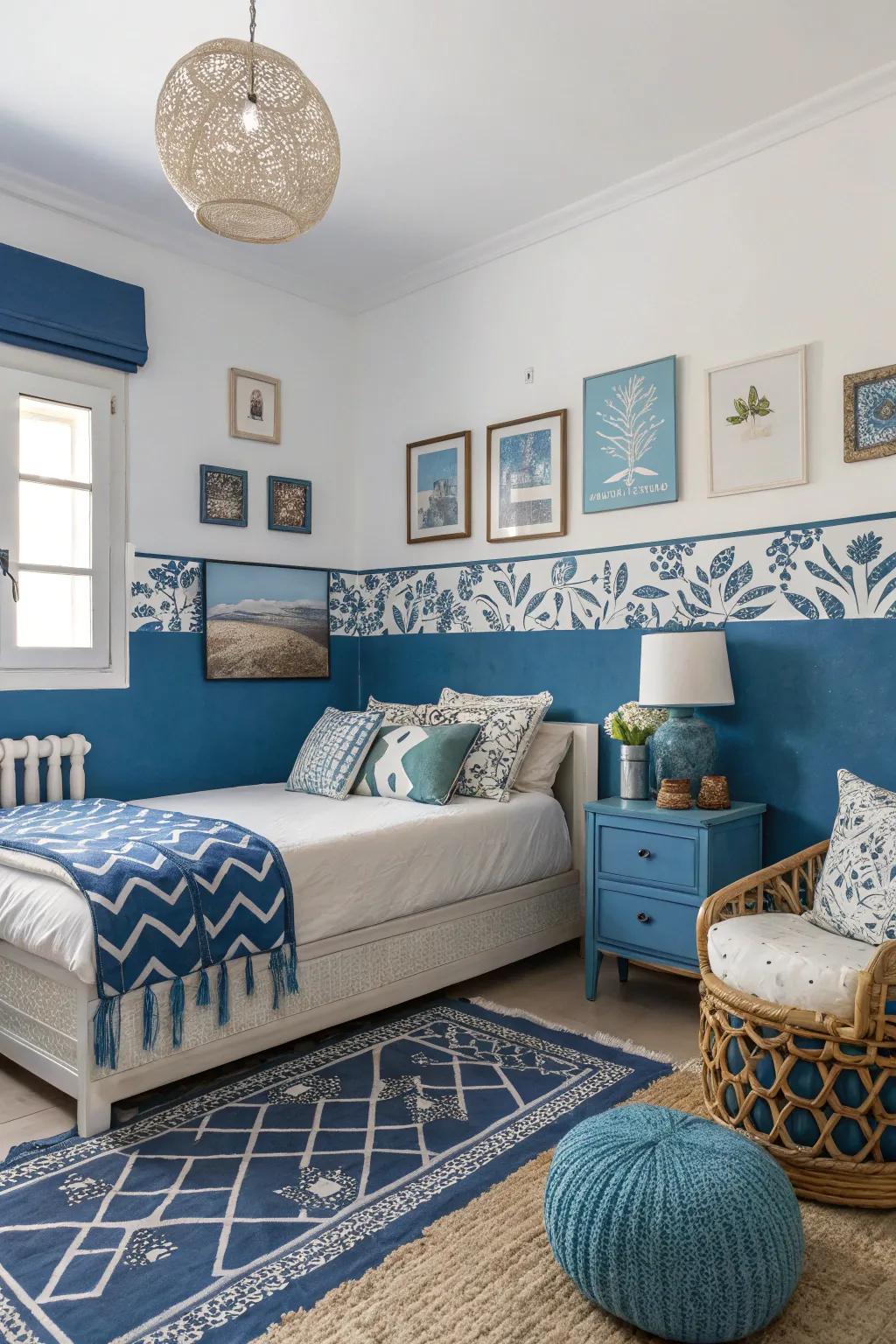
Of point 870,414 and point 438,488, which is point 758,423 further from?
point 438,488

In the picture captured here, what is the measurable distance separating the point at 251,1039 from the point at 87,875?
68 centimetres

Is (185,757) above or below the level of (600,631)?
below

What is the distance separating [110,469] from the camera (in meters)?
3.93

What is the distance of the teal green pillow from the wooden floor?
28.6 inches

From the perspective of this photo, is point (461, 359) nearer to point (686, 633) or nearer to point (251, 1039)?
point (686, 633)

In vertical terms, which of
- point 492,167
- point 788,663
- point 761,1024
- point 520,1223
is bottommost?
point 520,1223

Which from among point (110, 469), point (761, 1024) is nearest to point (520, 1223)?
point (761, 1024)

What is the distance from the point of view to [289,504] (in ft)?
15.0

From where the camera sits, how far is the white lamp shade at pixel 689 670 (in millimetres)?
3219

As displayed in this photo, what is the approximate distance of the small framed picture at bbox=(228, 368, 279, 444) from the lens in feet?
14.3

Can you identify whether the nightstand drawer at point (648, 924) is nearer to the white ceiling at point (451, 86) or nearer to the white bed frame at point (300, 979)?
the white bed frame at point (300, 979)

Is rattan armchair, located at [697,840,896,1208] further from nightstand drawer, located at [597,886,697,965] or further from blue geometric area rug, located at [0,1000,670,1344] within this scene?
nightstand drawer, located at [597,886,697,965]

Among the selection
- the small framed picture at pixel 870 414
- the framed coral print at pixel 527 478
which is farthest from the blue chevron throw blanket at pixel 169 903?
the small framed picture at pixel 870 414

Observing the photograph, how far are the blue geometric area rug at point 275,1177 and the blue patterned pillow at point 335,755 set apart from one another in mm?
1079
